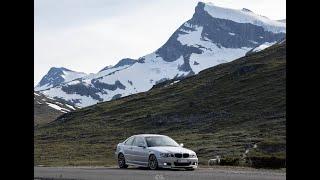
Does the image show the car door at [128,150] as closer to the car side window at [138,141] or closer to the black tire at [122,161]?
the car side window at [138,141]

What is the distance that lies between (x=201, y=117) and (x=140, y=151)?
264 feet

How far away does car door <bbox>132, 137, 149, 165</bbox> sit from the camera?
2633 centimetres

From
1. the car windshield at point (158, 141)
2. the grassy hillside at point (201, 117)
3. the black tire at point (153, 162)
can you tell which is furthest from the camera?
the grassy hillside at point (201, 117)

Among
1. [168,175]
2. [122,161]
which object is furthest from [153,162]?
[168,175]

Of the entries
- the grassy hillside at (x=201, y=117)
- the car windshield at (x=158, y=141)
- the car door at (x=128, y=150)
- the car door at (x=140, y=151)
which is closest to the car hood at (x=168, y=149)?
the car door at (x=140, y=151)

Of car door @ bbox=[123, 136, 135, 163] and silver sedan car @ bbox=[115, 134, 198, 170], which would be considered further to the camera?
car door @ bbox=[123, 136, 135, 163]

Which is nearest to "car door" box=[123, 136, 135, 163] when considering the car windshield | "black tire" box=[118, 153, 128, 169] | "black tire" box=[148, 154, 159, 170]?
"black tire" box=[118, 153, 128, 169]

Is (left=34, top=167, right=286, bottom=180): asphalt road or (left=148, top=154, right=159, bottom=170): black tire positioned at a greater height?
(left=148, top=154, right=159, bottom=170): black tire

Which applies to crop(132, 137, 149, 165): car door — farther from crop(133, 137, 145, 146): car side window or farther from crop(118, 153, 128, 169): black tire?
crop(118, 153, 128, 169): black tire

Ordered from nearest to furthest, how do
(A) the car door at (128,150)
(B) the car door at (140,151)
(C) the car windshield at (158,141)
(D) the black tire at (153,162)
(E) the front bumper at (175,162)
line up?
(E) the front bumper at (175,162) < (D) the black tire at (153,162) < (B) the car door at (140,151) < (C) the car windshield at (158,141) < (A) the car door at (128,150)

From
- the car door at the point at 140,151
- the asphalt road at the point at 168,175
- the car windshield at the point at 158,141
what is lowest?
the asphalt road at the point at 168,175

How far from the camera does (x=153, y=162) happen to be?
85.7ft

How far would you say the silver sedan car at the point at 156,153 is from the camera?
25625 mm
